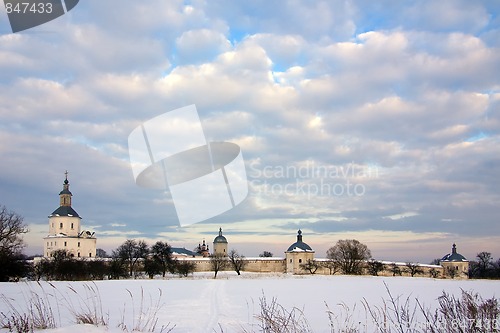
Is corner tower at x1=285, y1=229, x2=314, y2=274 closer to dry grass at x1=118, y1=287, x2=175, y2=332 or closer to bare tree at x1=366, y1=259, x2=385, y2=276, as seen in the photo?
bare tree at x1=366, y1=259, x2=385, y2=276

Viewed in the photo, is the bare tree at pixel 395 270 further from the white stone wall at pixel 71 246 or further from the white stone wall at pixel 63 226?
the white stone wall at pixel 63 226

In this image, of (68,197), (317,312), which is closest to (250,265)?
(68,197)

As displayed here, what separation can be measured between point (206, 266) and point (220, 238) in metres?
20.5

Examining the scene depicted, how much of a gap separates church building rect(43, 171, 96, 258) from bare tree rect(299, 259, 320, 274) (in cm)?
5400

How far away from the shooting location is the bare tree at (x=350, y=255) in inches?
3967

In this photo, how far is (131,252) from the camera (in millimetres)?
94875

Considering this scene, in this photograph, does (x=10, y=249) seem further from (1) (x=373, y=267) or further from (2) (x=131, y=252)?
(1) (x=373, y=267)

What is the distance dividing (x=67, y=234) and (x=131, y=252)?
94.2 feet

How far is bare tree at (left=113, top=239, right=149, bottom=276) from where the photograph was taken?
303 feet

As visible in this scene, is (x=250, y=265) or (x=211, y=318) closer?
(x=211, y=318)

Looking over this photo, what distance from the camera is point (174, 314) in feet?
55.9

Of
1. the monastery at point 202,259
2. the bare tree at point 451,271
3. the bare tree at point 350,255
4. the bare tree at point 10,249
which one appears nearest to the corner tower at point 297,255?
the monastery at point 202,259

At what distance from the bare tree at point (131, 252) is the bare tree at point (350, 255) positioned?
42.6 metres

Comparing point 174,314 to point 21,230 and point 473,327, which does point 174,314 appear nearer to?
point 473,327
